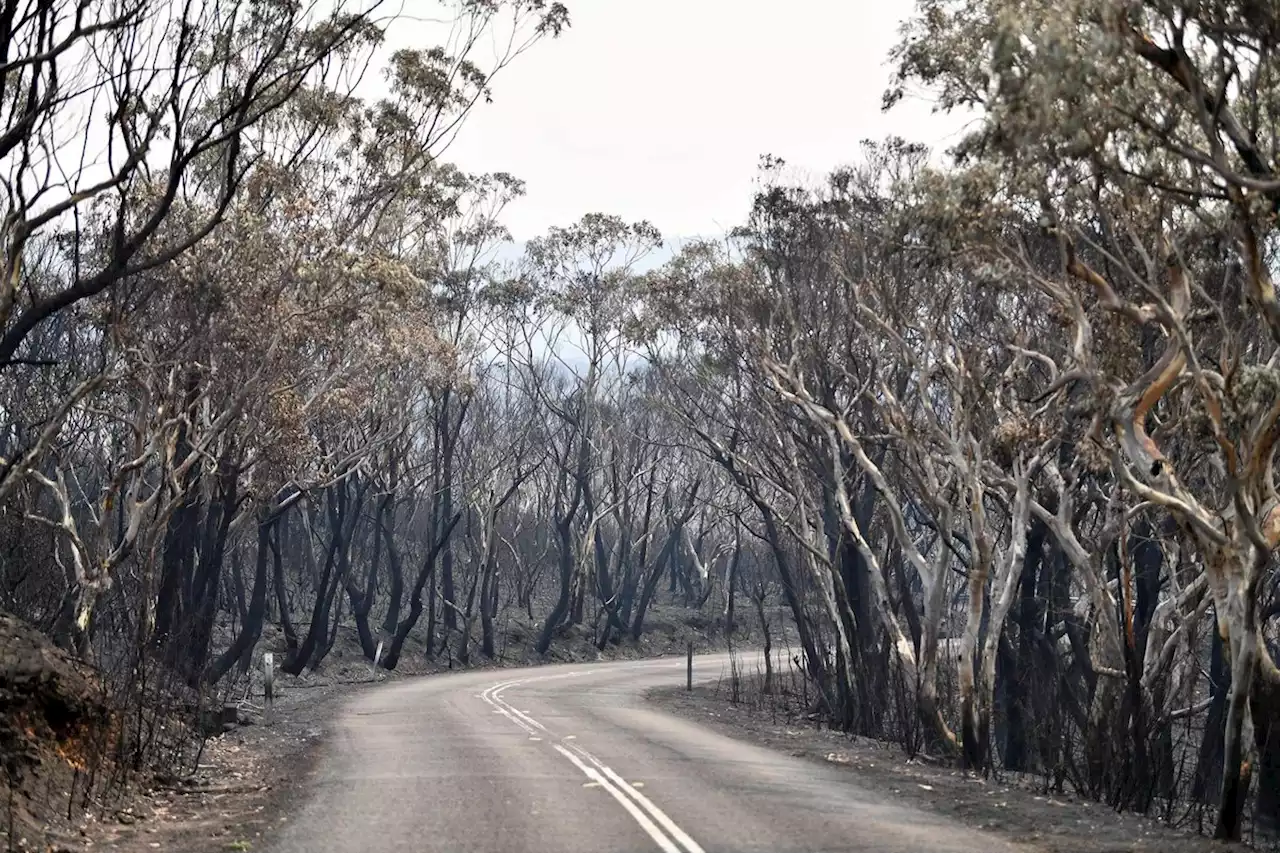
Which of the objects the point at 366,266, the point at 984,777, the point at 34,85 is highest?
the point at 366,266

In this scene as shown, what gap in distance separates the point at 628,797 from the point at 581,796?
20.3 inches

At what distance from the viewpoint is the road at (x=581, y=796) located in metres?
12.0

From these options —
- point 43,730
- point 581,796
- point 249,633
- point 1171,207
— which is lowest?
point 581,796

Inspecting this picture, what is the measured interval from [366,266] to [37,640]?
39.8 feet

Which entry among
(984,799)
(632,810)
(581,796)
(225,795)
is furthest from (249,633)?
(632,810)

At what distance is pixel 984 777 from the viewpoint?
1917 centimetres

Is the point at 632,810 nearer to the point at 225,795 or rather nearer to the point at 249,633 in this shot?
the point at 225,795

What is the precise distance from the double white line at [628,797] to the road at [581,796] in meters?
0.02

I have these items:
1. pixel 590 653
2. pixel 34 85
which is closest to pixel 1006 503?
pixel 34 85

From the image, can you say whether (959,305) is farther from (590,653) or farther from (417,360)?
(590,653)

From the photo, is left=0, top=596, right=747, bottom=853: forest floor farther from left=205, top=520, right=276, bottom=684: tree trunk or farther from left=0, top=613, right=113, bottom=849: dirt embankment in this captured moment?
left=205, top=520, right=276, bottom=684: tree trunk

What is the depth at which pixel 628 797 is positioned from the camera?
14.8 m

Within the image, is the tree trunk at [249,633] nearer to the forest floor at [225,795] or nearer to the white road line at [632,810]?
the forest floor at [225,795]

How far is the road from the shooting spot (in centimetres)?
1202
